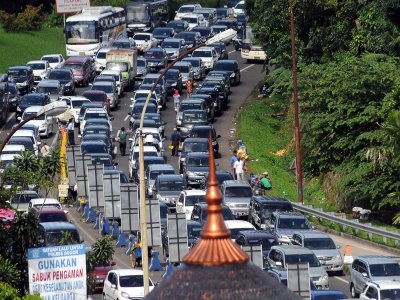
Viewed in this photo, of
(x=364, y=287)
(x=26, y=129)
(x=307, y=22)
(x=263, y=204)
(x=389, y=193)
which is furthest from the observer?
(x=307, y=22)

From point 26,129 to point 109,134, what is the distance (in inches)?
138

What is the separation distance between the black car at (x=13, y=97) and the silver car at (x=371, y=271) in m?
35.5

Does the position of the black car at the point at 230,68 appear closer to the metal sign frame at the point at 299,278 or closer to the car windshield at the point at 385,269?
the car windshield at the point at 385,269

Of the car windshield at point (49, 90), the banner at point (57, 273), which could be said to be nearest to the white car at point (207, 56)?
the car windshield at point (49, 90)

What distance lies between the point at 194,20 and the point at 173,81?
2791cm

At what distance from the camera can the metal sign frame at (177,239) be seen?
37.4 meters

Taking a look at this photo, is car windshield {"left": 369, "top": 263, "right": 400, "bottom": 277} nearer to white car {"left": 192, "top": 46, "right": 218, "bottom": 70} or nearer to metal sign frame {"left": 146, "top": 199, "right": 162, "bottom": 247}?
metal sign frame {"left": 146, "top": 199, "right": 162, "bottom": 247}

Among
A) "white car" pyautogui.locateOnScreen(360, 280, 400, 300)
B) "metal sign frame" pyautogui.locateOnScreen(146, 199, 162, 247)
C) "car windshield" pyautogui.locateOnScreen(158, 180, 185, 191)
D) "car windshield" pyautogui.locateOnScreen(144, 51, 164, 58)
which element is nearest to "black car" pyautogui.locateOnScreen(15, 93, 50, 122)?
"car windshield" pyautogui.locateOnScreen(144, 51, 164, 58)

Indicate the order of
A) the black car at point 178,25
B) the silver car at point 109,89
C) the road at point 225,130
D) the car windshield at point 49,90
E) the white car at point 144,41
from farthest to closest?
the black car at point 178,25, the white car at point 144,41, the silver car at point 109,89, the car windshield at point 49,90, the road at point 225,130

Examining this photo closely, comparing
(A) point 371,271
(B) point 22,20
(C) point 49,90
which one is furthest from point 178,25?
(A) point 371,271

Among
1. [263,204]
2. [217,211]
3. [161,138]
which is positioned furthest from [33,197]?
[217,211]

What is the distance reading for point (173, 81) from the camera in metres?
76.6

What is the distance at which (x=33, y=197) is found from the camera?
4738 centimetres

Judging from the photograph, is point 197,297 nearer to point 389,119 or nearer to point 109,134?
point 389,119
